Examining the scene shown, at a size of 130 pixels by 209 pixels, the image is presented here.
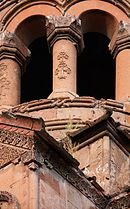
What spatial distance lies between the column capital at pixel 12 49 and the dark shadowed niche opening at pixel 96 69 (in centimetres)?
200

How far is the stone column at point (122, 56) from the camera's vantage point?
35531mm

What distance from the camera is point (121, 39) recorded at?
36.7 metres

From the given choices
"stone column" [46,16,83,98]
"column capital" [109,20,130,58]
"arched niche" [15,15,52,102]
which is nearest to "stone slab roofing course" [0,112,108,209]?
"stone column" [46,16,83,98]

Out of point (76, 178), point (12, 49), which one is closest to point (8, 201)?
point (76, 178)

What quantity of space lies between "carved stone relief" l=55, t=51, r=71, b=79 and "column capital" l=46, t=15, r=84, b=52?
1.85 feet

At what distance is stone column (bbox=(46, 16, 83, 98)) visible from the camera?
117ft

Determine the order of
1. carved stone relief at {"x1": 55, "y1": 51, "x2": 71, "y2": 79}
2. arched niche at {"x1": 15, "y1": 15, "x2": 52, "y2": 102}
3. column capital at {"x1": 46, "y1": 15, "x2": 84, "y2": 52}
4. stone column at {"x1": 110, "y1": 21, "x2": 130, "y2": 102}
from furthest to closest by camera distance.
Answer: arched niche at {"x1": 15, "y1": 15, "x2": 52, "y2": 102}, column capital at {"x1": 46, "y1": 15, "x2": 84, "y2": 52}, carved stone relief at {"x1": 55, "y1": 51, "x2": 71, "y2": 79}, stone column at {"x1": 110, "y1": 21, "x2": 130, "y2": 102}

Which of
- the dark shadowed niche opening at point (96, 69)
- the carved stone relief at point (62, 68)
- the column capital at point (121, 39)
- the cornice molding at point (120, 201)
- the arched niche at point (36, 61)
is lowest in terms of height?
the cornice molding at point (120, 201)

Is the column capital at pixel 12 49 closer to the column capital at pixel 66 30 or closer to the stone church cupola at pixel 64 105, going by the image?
the stone church cupola at pixel 64 105

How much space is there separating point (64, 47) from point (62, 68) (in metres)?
0.68

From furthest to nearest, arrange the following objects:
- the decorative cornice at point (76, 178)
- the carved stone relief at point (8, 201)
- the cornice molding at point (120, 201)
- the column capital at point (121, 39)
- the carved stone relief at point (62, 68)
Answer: the column capital at point (121, 39)
the carved stone relief at point (62, 68)
the cornice molding at point (120, 201)
the decorative cornice at point (76, 178)
the carved stone relief at point (8, 201)

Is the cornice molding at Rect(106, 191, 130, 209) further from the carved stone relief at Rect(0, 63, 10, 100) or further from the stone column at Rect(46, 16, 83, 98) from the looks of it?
the carved stone relief at Rect(0, 63, 10, 100)

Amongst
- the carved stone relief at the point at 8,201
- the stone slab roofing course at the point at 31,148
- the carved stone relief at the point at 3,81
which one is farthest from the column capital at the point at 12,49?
the carved stone relief at the point at 8,201

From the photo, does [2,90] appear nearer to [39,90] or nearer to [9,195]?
[39,90]
